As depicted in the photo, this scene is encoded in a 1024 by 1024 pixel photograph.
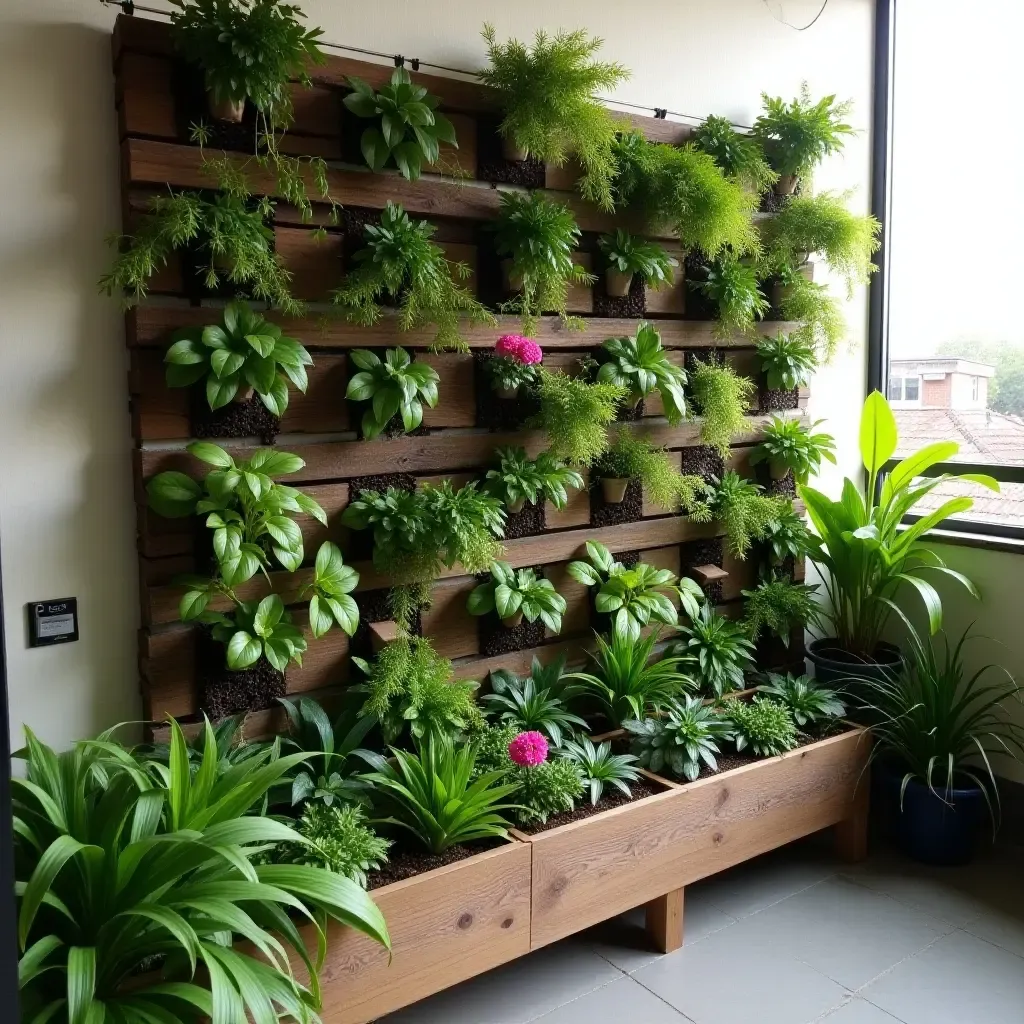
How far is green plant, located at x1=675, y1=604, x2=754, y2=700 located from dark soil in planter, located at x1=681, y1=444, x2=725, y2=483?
0.43 metres

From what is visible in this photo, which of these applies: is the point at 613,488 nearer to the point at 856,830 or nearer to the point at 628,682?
the point at 628,682

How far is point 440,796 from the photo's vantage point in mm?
2131

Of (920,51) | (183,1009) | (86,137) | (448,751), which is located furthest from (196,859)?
(920,51)

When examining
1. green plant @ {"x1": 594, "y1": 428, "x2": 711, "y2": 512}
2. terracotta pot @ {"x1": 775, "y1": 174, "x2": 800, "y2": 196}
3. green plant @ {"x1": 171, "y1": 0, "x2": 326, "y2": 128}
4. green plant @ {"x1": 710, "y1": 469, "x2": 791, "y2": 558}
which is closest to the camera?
green plant @ {"x1": 171, "y1": 0, "x2": 326, "y2": 128}

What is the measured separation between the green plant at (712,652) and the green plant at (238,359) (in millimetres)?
1466

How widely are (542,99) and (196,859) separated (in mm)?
1981

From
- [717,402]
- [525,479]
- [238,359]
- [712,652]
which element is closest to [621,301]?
[717,402]

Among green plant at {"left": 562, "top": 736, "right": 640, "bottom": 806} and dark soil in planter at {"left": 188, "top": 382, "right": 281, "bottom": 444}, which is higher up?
dark soil in planter at {"left": 188, "top": 382, "right": 281, "bottom": 444}

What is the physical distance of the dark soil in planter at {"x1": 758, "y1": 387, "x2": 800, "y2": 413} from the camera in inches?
126

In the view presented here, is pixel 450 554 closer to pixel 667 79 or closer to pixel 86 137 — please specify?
pixel 86 137

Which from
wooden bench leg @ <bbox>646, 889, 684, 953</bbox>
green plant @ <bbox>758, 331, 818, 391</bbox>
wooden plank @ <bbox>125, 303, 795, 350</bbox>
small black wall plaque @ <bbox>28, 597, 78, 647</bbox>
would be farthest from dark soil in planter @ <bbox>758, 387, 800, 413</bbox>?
small black wall plaque @ <bbox>28, 597, 78, 647</bbox>

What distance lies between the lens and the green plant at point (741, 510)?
2996 millimetres

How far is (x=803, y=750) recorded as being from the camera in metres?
2.73

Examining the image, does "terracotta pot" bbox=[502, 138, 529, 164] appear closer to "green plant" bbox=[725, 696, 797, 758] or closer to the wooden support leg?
"green plant" bbox=[725, 696, 797, 758]
